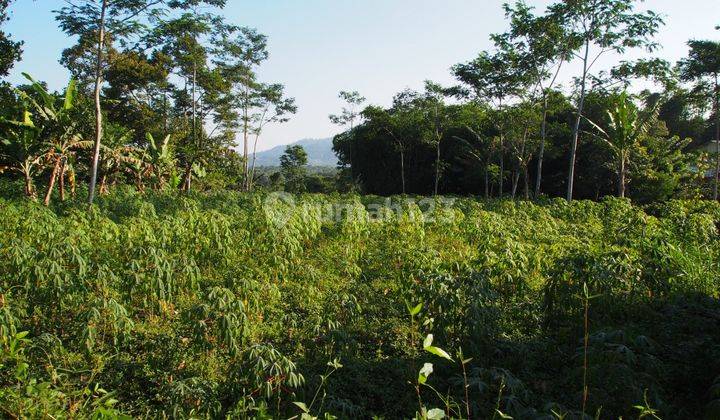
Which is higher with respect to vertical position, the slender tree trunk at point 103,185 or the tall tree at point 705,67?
the tall tree at point 705,67

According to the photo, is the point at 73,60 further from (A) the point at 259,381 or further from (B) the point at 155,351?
(A) the point at 259,381

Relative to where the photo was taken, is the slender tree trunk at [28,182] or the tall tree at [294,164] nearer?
the slender tree trunk at [28,182]

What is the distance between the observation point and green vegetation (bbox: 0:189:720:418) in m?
3.15

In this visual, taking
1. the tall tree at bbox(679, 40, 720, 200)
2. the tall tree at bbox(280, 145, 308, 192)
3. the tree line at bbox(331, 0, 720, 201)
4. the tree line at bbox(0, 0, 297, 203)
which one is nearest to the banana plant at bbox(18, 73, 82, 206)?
the tree line at bbox(0, 0, 297, 203)

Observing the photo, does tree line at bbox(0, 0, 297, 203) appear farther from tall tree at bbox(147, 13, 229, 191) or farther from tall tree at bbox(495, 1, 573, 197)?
tall tree at bbox(495, 1, 573, 197)

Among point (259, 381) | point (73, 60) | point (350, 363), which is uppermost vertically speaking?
point (73, 60)

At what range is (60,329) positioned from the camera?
14.5 ft

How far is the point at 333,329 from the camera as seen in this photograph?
4.00m

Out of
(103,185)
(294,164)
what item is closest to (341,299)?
(103,185)

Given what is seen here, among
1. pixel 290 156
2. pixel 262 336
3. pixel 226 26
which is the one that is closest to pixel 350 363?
pixel 262 336

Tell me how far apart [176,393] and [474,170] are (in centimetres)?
2502

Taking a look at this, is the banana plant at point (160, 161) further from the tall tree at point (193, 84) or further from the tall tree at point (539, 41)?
the tall tree at point (539, 41)

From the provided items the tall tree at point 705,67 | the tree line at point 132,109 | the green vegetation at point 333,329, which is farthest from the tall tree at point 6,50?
the tall tree at point 705,67

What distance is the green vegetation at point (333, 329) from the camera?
3.15m
